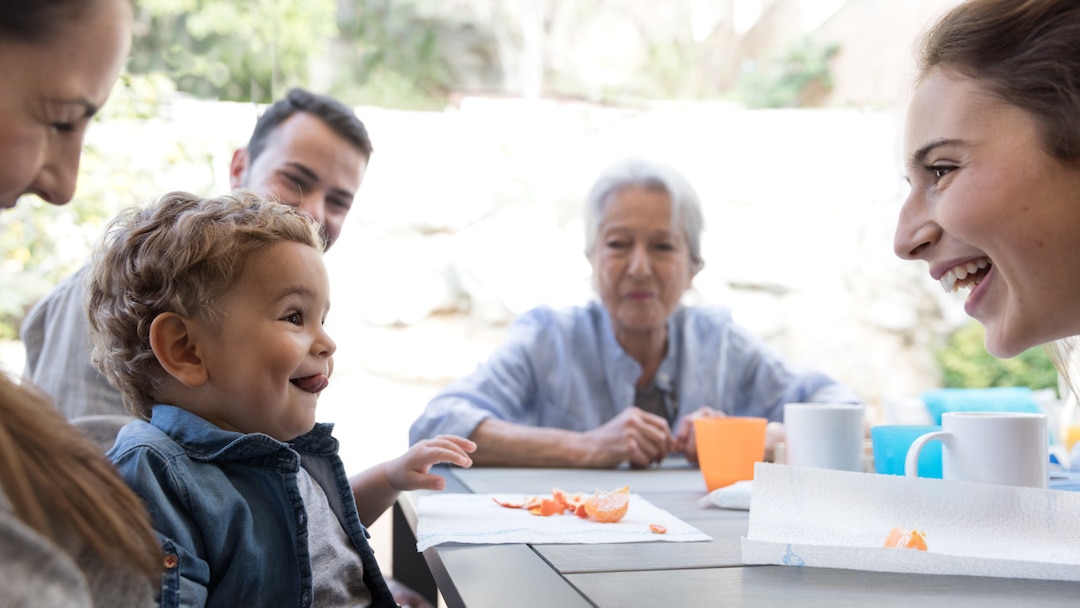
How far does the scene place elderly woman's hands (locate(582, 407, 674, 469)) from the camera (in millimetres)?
1562

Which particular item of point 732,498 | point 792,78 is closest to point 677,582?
point 732,498

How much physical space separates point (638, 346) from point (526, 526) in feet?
3.91

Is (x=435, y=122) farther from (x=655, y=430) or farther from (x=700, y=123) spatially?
(x=655, y=430)

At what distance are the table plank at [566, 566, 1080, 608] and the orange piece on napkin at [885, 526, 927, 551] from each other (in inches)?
1.9

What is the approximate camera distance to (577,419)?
2061 millimetres

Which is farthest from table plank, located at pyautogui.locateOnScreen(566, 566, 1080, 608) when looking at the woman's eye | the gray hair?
the gray hair

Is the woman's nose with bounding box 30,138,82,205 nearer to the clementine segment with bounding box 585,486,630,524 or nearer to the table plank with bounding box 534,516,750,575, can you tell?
the table plank with bounding box 534,516,750,575

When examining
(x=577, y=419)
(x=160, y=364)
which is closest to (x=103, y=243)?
(x=160, y=364)

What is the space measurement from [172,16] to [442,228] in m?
2.72

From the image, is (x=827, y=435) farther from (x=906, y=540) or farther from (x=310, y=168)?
(x=310, y=168)

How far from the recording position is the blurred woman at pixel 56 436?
0.48m

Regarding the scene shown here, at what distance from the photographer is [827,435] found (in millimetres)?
1231

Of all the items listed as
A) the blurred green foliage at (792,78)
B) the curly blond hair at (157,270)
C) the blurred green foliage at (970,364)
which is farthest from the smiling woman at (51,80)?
the blurred green foliage at (792,78)

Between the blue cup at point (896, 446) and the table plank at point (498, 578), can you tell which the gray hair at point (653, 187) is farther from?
the table plank at point (498, 578)
